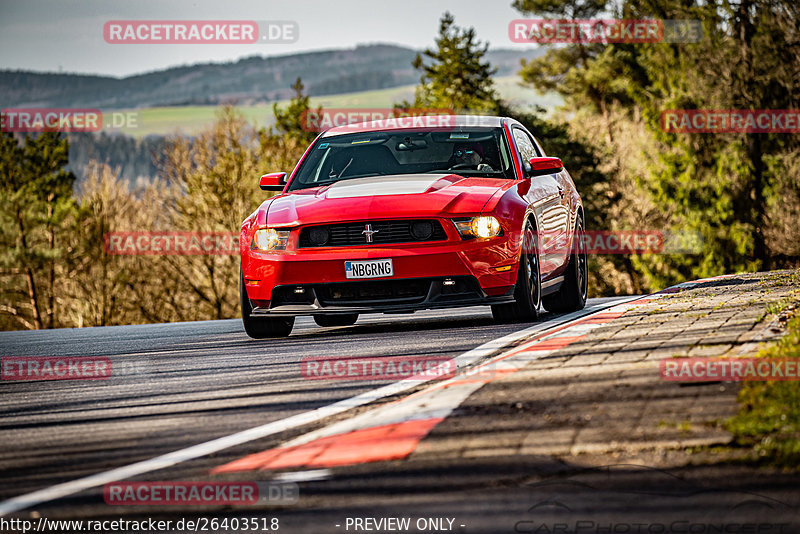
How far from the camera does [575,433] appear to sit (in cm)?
416

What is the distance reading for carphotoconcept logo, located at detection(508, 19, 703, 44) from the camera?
1718 inches

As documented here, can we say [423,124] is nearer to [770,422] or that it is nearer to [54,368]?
[54,368]

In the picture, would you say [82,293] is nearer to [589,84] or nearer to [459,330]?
[589,84]

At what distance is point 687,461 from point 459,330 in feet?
16.9

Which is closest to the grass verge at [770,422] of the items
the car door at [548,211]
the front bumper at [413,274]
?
the front bumper at [413,274]

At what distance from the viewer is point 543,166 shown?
998cm

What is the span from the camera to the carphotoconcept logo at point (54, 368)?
25.4 feet

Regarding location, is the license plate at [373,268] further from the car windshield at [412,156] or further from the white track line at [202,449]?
the white track line at [202,449]

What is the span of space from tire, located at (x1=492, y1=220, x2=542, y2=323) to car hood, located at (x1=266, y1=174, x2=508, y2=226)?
55cm

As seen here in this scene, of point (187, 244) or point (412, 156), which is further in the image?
point (187, 244)

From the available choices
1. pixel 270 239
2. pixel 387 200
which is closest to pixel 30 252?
pixel 270 239

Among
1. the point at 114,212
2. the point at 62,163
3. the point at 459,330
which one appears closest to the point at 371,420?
the point at 459,330

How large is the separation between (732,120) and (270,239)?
117ft

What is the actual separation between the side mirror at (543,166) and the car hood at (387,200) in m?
0.54
